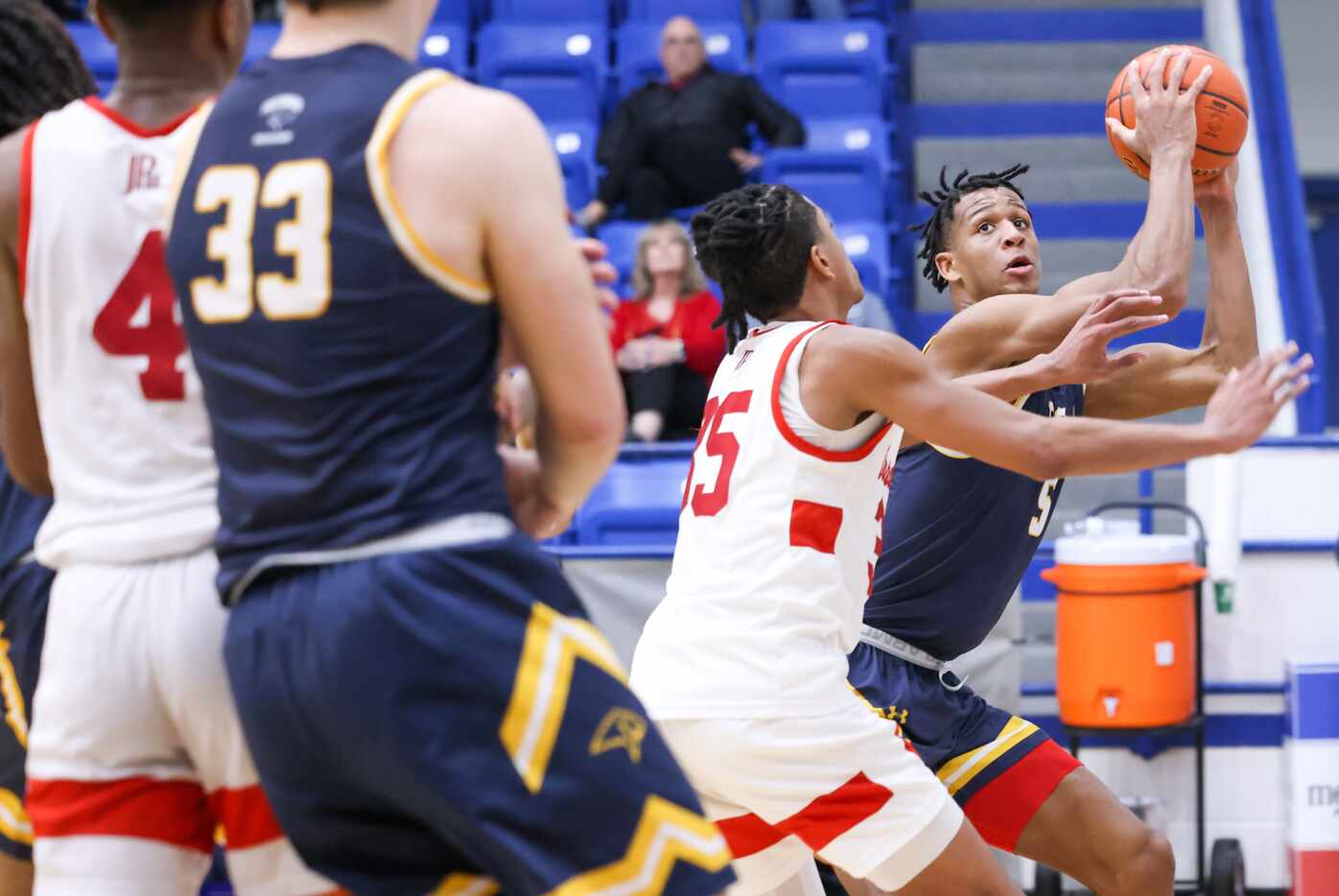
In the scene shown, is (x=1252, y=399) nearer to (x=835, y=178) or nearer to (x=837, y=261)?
(x=837, y=261)

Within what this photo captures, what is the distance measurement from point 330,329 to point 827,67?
8.49 m

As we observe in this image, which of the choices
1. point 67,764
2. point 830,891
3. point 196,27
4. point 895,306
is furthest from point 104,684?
point 895,306

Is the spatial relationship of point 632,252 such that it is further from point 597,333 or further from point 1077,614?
point 597,333

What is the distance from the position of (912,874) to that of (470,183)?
1714 mm

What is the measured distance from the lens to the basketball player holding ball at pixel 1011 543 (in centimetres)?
361

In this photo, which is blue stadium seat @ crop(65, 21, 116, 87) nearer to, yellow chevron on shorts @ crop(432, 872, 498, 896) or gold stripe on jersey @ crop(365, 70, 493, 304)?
gold stripe on jersey @ crop(365, 70, 493, 304)

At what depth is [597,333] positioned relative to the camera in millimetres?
2033

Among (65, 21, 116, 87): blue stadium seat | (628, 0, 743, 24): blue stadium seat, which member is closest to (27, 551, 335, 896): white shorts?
(65, 21, 116, 87): blue stadium seat

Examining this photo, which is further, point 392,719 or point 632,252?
point 632,252

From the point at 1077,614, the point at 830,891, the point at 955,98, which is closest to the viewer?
the point at 830,891

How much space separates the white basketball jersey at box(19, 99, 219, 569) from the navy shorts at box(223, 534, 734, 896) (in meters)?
0.30

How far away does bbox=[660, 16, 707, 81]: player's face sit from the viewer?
9305 millimetres

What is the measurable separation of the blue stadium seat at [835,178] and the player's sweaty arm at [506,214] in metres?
7.11

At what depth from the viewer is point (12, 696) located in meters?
2.71
